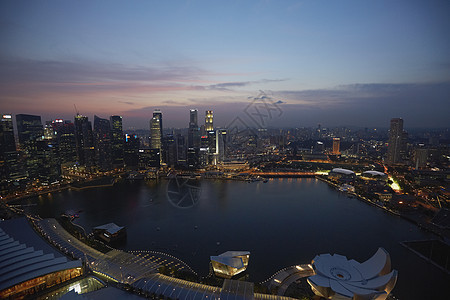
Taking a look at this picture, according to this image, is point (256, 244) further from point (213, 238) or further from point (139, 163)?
point (139, 163)

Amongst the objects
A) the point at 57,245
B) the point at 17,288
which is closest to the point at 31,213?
the point at 57,245

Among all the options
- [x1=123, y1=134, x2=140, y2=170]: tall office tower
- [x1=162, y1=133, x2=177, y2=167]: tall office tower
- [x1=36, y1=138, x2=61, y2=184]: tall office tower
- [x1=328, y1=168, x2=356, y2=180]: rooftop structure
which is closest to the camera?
[x1=36, y1=138, x2=61, y2=184]: tall office tower

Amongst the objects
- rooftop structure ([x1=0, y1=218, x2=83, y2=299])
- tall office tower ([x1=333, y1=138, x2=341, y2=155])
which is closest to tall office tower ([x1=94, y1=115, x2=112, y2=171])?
rooftop structure ([x1=0, y1=218, x2=83, y2=299])

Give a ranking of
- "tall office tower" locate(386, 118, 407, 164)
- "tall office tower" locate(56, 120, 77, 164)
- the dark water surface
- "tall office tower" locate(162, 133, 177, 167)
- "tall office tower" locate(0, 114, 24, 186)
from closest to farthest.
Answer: the dark water surface
"tall office tower" locate(0, 114, 24, 186)
"tall office tower" locate(56, 120, 77, 164)
"tall office tower" locate(386, 118, 407, 164)
"tall office tower" locate(162, 133, 177, 167)

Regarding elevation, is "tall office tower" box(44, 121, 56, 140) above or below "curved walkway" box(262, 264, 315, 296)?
above

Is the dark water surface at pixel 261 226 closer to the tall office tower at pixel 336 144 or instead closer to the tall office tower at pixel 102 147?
the tall office tower at pixel 102 147

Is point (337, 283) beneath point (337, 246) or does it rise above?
above

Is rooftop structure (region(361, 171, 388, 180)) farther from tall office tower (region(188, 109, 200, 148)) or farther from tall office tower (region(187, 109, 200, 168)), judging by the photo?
tall office tower (region(188, 109, 200, 148))
